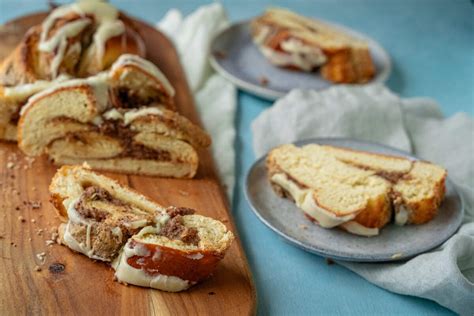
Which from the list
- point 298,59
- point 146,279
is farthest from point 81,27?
point 146,279

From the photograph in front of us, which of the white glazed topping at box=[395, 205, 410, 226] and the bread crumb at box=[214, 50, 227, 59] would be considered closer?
the white glazed topping at box=[395, 205, 410, 226]

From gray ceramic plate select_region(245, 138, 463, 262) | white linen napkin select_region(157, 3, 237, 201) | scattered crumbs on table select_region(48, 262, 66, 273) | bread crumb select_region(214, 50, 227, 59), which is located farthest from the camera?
bread crumb select_region(214, 50, 227, 59)

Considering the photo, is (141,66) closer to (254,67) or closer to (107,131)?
(107,131)

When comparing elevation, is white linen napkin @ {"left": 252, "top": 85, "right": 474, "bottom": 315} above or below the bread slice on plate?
below

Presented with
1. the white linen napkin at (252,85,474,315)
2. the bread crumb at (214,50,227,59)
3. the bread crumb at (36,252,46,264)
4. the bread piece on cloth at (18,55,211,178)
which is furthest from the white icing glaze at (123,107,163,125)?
the bread crumb at (214,50,227,59)

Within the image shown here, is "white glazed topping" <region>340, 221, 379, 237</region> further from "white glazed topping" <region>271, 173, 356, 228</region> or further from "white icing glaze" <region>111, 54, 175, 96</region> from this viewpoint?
→ "white icing glaze" <region>111, 54, 175, 96</region>

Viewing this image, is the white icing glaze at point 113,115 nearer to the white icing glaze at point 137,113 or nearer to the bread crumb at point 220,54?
the white icing glaze at point 137,113

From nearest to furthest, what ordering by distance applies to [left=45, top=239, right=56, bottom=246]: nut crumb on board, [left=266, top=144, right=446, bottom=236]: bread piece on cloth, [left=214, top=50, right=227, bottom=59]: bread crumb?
[left=45, top=239, right=56, bottom=246]: nut crumb on board < [left=266, top=144, right=446, bottom=236]: bread piece on cloth < [left=214, top=50, right=227, bottom=59]: bread crumb

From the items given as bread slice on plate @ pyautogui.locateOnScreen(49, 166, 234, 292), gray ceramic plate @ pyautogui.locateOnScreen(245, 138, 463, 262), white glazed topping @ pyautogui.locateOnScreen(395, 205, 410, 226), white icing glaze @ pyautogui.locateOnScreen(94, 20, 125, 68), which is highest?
white icing glaze @ pyautogui.locateOnScreen(94, 20, 125, 68)
